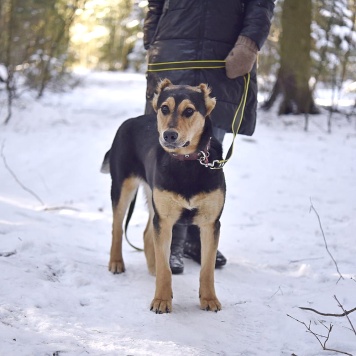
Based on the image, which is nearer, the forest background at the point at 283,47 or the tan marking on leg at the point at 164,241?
the tan marking on leg at the point at 164,241

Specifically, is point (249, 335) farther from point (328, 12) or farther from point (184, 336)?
point (328, 12)

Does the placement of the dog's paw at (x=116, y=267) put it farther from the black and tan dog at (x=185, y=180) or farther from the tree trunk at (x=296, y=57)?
the tree trunk at (x=296, y=57)

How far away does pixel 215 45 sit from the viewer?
3844mm

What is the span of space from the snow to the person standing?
79 centimetres

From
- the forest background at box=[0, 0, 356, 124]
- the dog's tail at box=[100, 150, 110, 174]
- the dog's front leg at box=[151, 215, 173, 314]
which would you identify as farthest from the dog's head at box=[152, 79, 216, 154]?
the forest background at box=[0, 0, 356, 124]

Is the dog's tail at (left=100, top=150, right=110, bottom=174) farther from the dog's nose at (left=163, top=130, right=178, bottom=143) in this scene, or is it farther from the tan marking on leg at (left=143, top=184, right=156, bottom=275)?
the dog's nose at (left=163, top=130, right=178, bottom=143)

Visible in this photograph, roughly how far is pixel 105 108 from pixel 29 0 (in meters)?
3.80

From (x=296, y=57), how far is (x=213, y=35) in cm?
876

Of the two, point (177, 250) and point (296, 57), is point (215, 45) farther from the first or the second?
point (296, 57)

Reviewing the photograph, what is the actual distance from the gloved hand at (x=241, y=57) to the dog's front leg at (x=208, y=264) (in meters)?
1.25

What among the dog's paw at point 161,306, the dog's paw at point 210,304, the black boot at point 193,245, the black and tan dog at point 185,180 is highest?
the black and tan dog at point 185,180

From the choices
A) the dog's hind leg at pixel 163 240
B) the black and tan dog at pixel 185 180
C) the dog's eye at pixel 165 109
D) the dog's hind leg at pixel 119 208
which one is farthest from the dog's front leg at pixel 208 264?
the dog's hind leg at pixel 119 208

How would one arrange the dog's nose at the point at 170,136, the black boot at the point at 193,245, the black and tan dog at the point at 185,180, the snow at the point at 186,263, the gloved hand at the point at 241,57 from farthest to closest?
the black boot at the point at 193,245 < the gloved hand at the point at 241,57 < the black and tan dog at the point at 185,180 < the dog's nose at the point at 170,136 < the snow at the point at 186,263

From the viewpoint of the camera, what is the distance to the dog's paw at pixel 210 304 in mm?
3230
